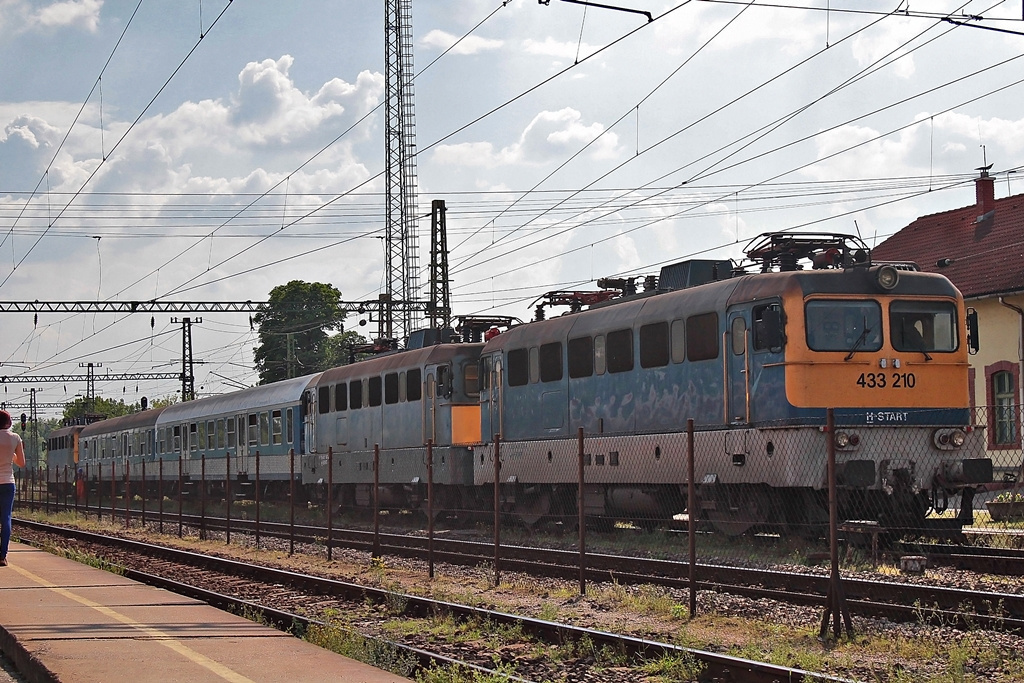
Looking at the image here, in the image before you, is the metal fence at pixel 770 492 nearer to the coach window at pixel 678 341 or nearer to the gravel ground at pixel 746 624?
the gravel ground at pixel 746 624

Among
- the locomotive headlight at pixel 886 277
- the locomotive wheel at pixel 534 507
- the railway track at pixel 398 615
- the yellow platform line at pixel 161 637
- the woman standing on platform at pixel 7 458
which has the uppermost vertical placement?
the locomotive headlight at pixel 886 277

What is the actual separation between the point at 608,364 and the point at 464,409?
19.2ft

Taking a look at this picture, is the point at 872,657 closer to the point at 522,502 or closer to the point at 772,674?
the point at 772,674

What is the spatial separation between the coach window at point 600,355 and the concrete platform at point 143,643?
8819mm

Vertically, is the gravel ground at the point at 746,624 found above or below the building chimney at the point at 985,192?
below

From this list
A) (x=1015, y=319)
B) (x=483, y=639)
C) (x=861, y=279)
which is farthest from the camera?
(x=1015, y=319)

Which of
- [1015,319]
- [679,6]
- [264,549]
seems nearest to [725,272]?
[679,6]

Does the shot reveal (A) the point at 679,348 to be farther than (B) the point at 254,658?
Yes

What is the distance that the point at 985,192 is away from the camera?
35875 mm

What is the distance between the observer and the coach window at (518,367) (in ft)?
75.5

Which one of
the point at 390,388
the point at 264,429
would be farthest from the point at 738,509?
the point at 264,429

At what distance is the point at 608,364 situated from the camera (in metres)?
20.4

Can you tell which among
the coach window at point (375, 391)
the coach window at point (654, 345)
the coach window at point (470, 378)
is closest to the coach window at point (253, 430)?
the coach window at point (375, 391)

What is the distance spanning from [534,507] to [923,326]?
26.9 ft
